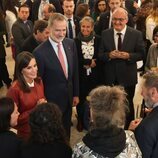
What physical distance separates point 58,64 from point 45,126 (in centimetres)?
134

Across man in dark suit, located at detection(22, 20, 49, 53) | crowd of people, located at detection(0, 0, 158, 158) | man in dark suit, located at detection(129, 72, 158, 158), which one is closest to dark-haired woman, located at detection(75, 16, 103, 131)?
crowd of people, located at detection(0, 0, 158, 158)

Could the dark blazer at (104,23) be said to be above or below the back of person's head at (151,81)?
above

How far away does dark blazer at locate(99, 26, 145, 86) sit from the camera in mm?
4102

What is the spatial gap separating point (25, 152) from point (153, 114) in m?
0.94

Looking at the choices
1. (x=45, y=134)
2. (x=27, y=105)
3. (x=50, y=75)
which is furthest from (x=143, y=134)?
(x=50, y=75)

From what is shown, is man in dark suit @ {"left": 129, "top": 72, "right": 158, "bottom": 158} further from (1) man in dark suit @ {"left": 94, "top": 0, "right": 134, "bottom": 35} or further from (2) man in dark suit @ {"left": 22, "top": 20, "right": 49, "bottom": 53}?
(1) man in dark suit @ {"left": 94, "top": 0, "right": 134, "bottom": 35}

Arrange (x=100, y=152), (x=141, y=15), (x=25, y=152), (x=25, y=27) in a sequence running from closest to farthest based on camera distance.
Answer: (x=100, y=152) < (x=25, y=152) < (x=25, y=27) < (x=141, y=15)

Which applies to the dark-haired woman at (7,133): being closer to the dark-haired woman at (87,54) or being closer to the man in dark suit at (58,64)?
the man in dark suit at (58,64)

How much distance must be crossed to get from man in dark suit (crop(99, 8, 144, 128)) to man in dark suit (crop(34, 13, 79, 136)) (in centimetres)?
56

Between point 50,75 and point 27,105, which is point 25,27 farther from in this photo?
point 27,105

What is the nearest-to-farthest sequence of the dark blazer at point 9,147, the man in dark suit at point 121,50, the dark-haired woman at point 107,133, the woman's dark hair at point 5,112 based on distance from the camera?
the dark-haired woman at point 107,133 < the dark blazer at point 9,147 < the woman's dark hair at point 5,112 < the man in dark suit at point 121,50

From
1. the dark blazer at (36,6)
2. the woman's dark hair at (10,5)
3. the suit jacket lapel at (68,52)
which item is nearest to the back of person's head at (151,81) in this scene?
the suit jacket lapel at (68,52)

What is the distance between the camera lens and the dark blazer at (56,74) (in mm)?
3531

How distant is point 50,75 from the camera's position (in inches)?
141
